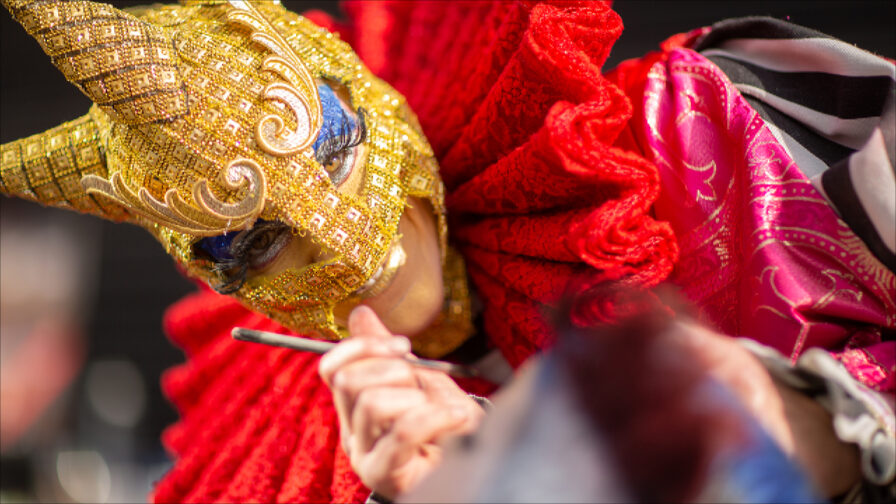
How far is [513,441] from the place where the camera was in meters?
0.38

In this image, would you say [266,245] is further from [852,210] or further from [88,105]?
[88,105]

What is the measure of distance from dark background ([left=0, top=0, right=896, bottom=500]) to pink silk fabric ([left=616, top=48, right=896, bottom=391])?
0.48 metres

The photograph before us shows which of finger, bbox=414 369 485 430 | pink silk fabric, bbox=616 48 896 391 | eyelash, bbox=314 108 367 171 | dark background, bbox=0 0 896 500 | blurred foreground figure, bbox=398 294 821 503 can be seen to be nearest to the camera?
blurred foreground figure, bbox=398 294 821 503

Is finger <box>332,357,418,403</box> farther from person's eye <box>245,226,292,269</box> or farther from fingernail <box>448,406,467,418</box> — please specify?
person's eye <box>245,226,292,269</box>

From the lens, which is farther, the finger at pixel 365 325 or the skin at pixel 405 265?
the skin at pixel 405 265

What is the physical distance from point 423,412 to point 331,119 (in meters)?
0.37

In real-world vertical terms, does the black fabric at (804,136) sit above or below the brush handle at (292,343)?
above

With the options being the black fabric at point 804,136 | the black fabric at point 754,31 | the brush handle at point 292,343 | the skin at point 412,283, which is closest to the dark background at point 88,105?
the black fabric at point 754,31

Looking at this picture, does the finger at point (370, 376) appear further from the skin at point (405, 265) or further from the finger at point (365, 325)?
the skin at point (405, 265)

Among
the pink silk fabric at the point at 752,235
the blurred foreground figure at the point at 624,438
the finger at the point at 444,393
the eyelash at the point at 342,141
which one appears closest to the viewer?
the blurred foreground figure at the point at 624,438

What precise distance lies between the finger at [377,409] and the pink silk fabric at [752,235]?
339 mm

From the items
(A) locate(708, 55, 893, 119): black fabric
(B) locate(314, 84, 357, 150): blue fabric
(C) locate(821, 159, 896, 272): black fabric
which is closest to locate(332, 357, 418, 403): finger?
(B) locate(314, 84, 357, 150): blue fabric

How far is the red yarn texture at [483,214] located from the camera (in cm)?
63

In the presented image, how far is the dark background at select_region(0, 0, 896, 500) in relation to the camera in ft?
3.78
